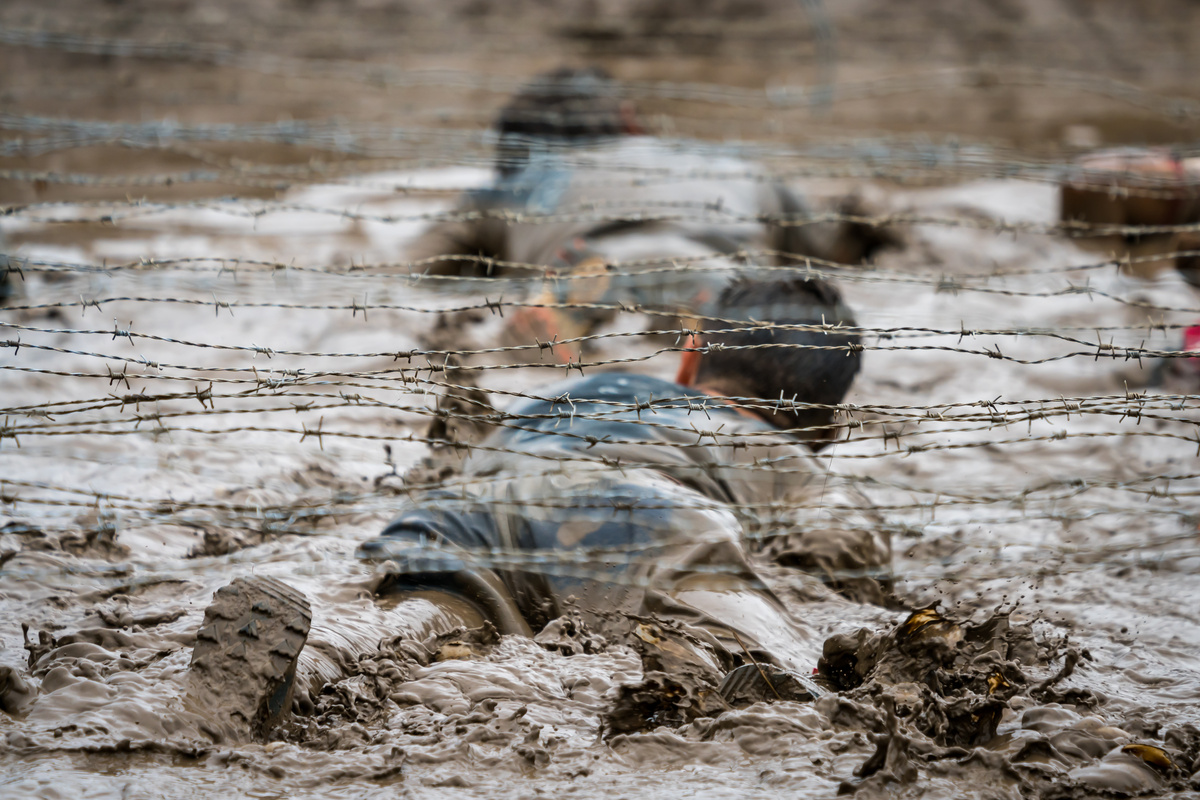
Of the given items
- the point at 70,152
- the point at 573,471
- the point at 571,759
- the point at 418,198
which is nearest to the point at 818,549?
the point at 573,471

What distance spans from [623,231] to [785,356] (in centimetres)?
140

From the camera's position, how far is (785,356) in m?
2.51

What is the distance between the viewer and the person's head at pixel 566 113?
498 cm

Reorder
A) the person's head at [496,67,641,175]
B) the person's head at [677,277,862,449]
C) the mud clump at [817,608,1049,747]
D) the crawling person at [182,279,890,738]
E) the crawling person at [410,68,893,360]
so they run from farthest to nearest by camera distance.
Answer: the person's head at [496,67,641,175], the crawling person at [410,68,893,360], the person's head at [677,277,862,449], the crawling person at [182,279,890,738], the mud clump at [817,608,1049,747]

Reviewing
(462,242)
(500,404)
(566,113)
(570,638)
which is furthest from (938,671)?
(566,113)

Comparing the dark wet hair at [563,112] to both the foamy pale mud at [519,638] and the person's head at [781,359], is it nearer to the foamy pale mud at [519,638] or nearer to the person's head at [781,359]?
the foamy pale mud at [519,638]

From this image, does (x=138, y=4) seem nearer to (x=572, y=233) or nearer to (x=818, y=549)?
(x=572, y=233)

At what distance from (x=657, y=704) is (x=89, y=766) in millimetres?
799

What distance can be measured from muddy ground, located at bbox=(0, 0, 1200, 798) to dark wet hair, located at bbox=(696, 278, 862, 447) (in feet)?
0.54

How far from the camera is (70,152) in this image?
20.9 feet

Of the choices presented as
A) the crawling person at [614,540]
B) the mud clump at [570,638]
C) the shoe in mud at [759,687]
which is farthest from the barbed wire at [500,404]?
the shoe in mud at [759,687]

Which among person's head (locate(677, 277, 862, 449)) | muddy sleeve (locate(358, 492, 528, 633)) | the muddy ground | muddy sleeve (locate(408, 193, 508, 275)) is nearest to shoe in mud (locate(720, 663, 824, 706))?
the muddy ground

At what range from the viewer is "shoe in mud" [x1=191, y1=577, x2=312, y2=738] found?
4.96ft

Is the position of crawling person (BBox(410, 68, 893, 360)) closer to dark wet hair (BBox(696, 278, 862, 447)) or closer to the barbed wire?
the barbed wire
